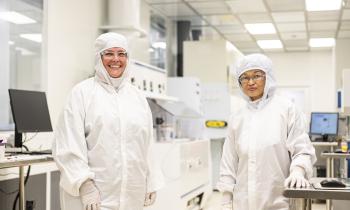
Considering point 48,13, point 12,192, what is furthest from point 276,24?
point 12,192

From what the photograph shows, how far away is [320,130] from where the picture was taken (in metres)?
7.06

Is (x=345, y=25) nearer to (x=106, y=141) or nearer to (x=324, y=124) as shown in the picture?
(x=324, y=124)

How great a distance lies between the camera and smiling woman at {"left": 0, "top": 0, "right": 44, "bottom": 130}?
3.60m

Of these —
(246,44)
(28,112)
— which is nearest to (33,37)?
(28,112)

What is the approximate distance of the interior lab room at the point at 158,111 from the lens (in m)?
2.10

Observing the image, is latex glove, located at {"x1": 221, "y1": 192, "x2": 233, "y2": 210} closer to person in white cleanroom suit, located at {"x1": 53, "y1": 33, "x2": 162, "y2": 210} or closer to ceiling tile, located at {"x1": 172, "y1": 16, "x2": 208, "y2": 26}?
person in white cleanroom suit, located at {"x1": 53, "y1": 33, "x2": 162, "y2": 210}

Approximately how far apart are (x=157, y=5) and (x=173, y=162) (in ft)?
9.29

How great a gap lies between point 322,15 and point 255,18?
38.5 inches

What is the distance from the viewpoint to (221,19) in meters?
7.48

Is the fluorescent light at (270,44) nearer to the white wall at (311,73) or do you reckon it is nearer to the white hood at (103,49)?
the white wall at (311,73)

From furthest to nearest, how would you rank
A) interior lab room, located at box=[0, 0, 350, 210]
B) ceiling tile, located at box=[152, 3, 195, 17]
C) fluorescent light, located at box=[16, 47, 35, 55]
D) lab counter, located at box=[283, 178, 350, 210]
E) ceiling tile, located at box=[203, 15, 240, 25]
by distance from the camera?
1. ceiling tile, located at box=[203, 15, 240, 25]
2. ceiling tile, located at box=[152, 3, 195, 17]
3. fluorescent light, located at box=[16, 47, 35, 55]
4. interior lab room, located at box=[0, 0, 350, 210]
5. lab counter, located at box=[283, 178, 350, 210]

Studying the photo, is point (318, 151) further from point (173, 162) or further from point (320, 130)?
point (173, 162)

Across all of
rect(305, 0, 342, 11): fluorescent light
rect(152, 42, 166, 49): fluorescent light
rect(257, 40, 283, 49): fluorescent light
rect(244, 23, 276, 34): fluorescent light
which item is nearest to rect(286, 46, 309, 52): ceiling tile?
rect(257, 40, 283, 49): fluorescent light

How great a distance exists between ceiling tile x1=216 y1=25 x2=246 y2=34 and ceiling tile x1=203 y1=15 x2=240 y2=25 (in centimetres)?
32
